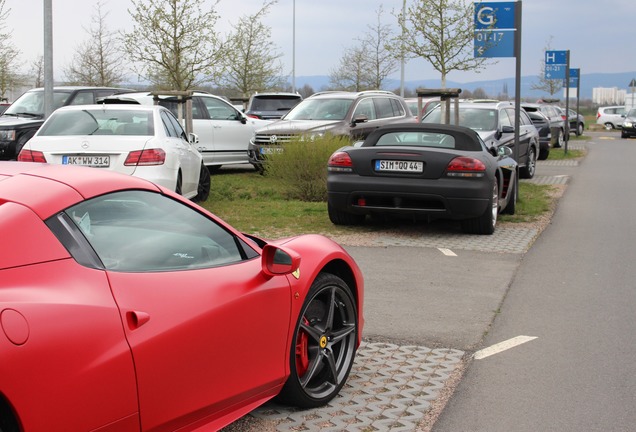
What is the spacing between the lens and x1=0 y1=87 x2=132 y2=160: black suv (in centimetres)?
1686

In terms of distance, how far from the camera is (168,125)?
40.0ft

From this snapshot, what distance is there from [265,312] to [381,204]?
671 centimetres

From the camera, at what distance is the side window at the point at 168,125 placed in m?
12.0

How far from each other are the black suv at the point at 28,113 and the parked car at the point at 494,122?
727cm

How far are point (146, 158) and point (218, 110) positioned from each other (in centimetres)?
777

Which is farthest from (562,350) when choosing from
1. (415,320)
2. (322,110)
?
(322,110)

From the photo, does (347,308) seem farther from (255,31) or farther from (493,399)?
(255,31)

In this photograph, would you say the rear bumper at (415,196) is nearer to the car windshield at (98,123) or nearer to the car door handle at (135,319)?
the car windshield at (98,123)

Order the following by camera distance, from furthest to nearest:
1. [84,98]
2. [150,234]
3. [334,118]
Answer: [84,98] → [334,118] → [150,234]

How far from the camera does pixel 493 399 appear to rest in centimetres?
484

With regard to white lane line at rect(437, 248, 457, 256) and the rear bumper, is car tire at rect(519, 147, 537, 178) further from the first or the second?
white lane line at rect(437, 248, 457, 256)

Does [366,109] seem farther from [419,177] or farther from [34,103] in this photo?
[419,177]

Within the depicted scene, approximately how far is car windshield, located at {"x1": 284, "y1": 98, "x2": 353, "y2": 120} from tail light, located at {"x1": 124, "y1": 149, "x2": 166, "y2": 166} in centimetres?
788

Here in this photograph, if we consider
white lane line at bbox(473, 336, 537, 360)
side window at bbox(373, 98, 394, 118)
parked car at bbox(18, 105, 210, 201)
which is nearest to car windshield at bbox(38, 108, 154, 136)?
parked car at bbox(18, 105, 210, 201)
